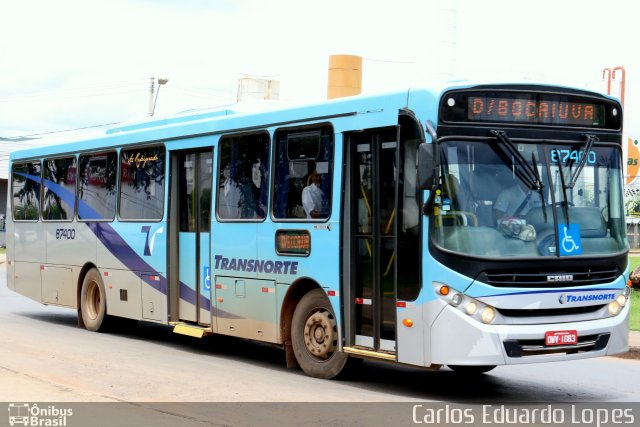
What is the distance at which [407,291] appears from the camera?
10430 millimetres

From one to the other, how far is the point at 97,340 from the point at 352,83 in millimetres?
8937

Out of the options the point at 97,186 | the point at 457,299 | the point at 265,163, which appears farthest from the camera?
the point at 97,186

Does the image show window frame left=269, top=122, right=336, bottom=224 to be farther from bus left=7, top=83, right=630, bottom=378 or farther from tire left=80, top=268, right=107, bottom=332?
tire left=80, top=268, right=107, bottom=332

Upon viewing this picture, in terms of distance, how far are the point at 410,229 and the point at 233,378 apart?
2947 millimetres

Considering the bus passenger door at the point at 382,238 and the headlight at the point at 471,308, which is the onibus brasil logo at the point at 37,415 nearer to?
the bus passenger door at the point at 382,238

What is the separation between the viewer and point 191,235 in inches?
576

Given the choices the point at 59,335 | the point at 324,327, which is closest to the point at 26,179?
the point at 59,335

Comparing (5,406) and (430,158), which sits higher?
(430,158)

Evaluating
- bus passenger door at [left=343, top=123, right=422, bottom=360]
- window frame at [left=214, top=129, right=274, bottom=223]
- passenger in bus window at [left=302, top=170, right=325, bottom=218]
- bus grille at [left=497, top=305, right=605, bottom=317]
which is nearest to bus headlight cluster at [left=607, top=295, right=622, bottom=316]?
bus grille at [left=497, top=305, right=605, bottom=317]

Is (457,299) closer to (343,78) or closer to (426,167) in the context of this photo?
(426,167)

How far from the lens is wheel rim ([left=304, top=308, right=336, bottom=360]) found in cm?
1162

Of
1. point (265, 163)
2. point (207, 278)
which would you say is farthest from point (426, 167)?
point (207, 278)

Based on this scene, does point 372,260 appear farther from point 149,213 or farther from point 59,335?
point 59,335

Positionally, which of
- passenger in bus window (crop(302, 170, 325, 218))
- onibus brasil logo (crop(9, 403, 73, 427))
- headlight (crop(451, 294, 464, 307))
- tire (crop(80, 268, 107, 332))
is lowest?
onibus brasil logo (crop(9, 403, 73, 427))
